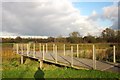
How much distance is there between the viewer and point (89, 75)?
10797mm

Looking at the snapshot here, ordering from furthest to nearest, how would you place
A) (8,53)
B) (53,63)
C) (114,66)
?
(8,53), (53,63), (114,66)

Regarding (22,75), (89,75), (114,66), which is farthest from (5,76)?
(114,66)

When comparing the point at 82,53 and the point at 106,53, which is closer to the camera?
the point at 106,53

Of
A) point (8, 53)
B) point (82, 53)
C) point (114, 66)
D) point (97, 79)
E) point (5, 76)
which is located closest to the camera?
point (97, 79)

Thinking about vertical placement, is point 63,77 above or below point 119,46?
below

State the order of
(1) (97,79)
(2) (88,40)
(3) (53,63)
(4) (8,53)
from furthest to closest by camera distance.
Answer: (2) (88,40)
(4) (8,53)
(3) (53,63)
(1) (97,79)

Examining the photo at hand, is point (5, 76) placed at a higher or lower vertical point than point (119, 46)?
lower

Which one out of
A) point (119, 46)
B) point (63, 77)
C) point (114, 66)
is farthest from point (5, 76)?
point (119, 46)

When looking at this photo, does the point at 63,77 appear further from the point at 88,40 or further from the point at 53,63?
the point at 88,40

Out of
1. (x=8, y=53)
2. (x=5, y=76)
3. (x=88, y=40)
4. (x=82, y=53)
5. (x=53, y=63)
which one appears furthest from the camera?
(x=88, y=40)

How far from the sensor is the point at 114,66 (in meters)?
13.2

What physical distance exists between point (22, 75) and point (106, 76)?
3811mm

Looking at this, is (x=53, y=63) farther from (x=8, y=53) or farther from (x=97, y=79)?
(x=8, y=53)

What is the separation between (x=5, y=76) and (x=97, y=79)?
4.20 meters
